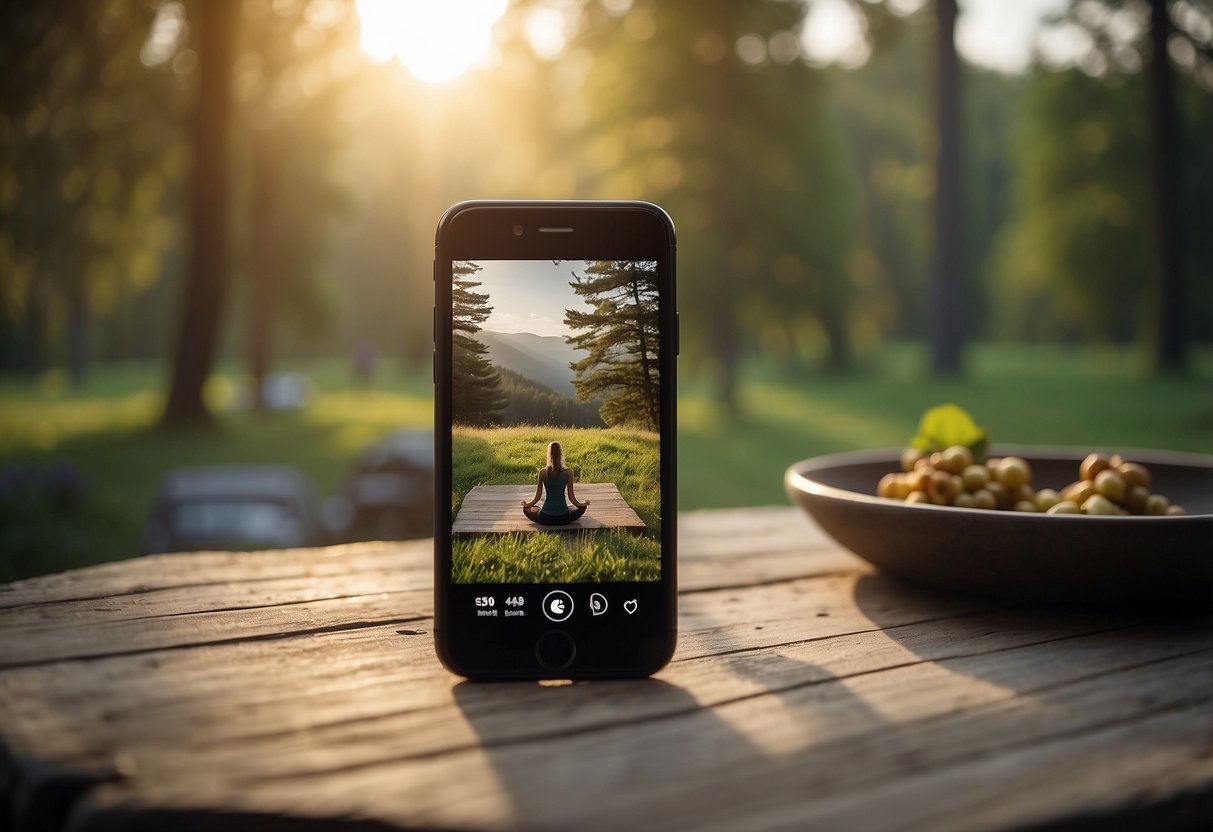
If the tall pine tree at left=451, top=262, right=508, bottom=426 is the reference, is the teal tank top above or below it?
below

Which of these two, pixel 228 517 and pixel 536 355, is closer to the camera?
pixel 536 355

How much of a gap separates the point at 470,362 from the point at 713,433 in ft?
48.8

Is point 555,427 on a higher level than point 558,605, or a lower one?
higher

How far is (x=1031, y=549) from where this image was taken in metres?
1.55

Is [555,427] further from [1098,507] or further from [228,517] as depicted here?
[228,517]

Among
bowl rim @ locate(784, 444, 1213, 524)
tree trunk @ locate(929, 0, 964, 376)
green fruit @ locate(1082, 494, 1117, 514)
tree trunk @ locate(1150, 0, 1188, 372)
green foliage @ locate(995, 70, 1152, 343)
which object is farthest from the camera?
green foliage @ locate(995, 70, 1152, 343)

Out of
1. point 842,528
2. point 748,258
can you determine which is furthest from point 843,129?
point 842,528

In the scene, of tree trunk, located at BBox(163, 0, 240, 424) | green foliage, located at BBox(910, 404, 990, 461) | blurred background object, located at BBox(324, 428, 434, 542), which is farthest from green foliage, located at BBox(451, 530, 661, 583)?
tree trunk, located at BBox(163, 0, 240, 424)

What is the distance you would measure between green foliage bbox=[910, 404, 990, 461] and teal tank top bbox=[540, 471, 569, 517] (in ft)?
3.12

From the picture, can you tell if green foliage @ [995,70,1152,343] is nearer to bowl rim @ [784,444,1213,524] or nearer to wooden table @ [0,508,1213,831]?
bowl rim @ [784,444,1213,524]

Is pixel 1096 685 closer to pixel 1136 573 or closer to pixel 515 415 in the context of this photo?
pixel 1136 573

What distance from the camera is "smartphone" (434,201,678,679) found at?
144 centimetres

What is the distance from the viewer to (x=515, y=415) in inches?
58.1

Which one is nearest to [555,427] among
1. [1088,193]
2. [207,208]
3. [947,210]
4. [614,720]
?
[614,720]
